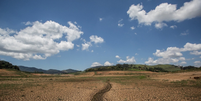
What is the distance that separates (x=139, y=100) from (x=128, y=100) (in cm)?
146

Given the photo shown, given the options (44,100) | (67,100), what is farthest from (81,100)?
(44,100)

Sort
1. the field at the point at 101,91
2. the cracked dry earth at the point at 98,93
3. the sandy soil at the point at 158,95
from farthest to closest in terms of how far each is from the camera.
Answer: the field at the point at 101,91 < the cracked dry earth at the point at 98,93 < the sandy soil at the point at 158,95

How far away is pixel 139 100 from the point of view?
44.8 ft

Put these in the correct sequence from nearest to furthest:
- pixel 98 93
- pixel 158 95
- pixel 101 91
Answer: pixel 158 95 → pixel 98 93 → pixel 101 91

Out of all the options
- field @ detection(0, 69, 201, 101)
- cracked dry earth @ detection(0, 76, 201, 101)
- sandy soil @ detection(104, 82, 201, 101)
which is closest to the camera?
sandy soil @ detection(104, 82, 201, 101)

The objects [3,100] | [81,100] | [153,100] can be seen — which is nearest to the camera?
[3,100]

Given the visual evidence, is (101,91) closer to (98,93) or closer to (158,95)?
(98,93)

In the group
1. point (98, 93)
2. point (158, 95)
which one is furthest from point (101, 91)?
point (158, 95)

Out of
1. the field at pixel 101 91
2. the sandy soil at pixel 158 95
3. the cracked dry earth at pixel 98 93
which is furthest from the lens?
the field at pixel 101 91

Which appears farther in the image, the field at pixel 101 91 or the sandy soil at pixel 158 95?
the field at pixel 101 91

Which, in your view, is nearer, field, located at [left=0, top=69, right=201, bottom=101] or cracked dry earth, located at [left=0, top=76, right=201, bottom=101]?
cracked dry earth, located at [left=0, top=76, right=201, bottom=101]

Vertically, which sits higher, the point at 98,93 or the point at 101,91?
the point at 98,93

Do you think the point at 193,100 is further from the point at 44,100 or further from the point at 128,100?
the point at 44,100

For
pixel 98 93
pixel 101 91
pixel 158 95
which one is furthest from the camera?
pixel 101 91
